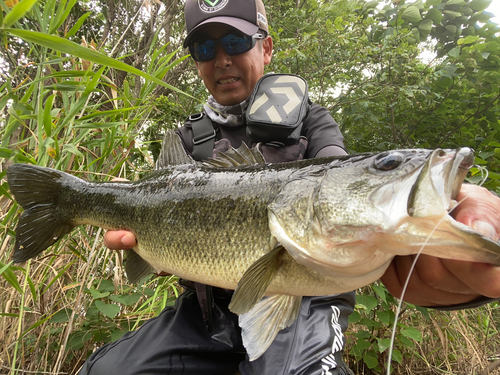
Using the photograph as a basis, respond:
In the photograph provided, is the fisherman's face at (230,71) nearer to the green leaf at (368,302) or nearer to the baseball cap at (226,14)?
the baseball cap at (226,14)

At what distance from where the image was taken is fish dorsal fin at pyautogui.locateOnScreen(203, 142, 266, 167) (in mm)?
1416

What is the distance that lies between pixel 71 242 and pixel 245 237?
1.63m

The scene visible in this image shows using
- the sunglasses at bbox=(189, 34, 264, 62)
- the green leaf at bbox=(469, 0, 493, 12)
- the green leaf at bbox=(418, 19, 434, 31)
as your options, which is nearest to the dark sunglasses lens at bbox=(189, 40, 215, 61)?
the sunglasses at bbox=(189, 34, 264, 62)

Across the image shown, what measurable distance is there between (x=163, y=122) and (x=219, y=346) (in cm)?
401

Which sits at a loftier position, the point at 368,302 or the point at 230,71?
the point at 230,71

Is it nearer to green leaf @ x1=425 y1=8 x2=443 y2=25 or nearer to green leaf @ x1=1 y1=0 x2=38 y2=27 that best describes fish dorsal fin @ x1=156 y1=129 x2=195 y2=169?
green leaf @ x1=1 y1=0 x2=38 y2=27

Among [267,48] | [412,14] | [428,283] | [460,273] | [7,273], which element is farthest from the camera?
[412,14]

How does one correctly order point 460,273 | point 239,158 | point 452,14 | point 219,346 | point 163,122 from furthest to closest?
1. point 163,122
2. point 452,14
3. point 219,346
4. point 239,158
5. point 460,273

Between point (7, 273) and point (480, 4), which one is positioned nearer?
point (7, 273)

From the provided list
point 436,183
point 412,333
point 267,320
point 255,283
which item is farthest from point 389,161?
point 412,333

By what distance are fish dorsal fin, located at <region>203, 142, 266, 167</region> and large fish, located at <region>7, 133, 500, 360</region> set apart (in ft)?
0.03

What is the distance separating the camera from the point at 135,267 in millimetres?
1646

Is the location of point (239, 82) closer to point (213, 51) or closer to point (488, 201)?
point (213, 51)

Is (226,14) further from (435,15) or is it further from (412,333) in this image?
(435,15)
